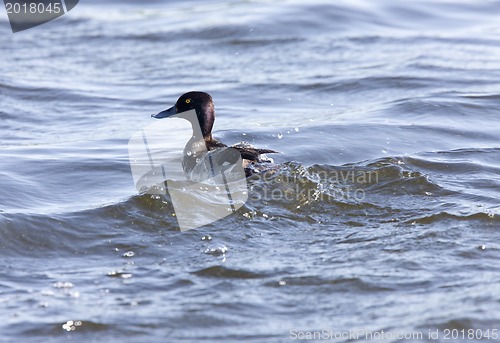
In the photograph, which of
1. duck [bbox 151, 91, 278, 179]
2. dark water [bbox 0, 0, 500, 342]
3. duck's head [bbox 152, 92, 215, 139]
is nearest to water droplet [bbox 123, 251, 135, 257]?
dark water [bbox 0, 0, 500, 342]

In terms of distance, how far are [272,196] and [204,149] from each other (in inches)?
49.4

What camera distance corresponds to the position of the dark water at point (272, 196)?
15.7 feet

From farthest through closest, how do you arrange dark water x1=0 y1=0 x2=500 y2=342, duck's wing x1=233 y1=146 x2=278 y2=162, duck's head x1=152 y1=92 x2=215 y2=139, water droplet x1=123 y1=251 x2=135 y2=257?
duck's head x1=152 y1=92 x2=215 y2=139 → duck's wing x1=233 y1=146 x2=278 y2=162 → water droplet x1=123 y1=251 x2=135 y2=257 → dark water x1=0 y1=0 x2=500 y2=342

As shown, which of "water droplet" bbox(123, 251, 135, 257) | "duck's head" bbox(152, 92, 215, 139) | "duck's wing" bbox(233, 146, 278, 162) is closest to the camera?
"water droplet" bbox(123, 251, 135, 257)

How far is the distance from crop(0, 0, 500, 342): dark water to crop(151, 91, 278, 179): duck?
0.73 feet

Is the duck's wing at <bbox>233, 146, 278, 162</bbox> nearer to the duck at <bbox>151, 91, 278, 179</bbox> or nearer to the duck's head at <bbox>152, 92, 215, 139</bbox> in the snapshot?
the duck at <bbox>151, 91, 278, 179</bbox>

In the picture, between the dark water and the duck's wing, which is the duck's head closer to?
the dark water

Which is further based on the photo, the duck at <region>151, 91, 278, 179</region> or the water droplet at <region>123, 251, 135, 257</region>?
the duck at <region>151, 91, 278, 179</region>

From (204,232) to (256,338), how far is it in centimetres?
167

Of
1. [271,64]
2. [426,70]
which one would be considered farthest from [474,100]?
[271,64]

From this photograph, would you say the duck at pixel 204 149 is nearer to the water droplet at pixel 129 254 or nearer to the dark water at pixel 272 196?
the dark water at pixel 272 196

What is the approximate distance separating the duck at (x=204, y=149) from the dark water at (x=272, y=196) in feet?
0.73

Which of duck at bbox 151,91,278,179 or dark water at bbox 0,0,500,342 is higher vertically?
duck at bbox 151,91,278,179

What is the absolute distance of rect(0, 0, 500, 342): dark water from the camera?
15.7 ft
